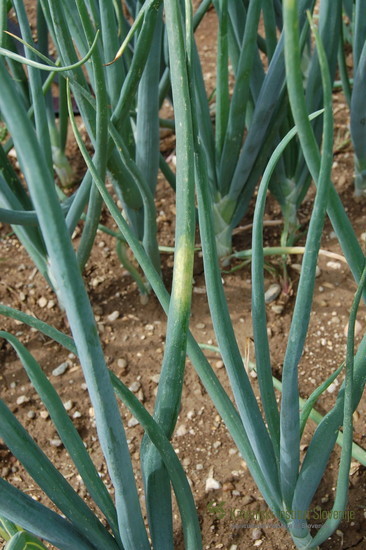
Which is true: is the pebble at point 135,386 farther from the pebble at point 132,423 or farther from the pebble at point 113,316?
the pebble at point 113,316

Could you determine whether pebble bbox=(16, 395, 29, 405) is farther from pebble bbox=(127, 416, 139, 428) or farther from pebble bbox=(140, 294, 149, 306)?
pebble bbox=(140, 294, 149, 306)

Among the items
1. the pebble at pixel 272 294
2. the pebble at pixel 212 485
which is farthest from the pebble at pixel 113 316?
the pebble at pixel 212 485

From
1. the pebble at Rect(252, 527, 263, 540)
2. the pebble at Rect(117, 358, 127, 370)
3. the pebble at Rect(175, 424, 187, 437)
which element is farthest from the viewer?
the pebble at Rect(117, 358, 127, 370)

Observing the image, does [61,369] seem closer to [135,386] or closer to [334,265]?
[135,386]

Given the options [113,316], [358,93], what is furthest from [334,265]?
[113,316]

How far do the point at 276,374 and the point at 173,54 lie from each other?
72 cm

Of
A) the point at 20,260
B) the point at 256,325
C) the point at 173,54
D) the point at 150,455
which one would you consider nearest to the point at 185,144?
the point at 173,54

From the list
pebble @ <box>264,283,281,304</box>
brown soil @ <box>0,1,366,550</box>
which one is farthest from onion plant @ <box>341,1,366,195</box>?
pebble @ <box>264,283,281,304</box>

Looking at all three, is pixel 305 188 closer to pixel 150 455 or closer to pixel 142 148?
pixel 142 148

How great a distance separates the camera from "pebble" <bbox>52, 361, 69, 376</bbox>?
1.30 metres

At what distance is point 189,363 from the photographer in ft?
4.20

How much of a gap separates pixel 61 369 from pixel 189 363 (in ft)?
0.86

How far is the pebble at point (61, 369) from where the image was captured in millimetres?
1299

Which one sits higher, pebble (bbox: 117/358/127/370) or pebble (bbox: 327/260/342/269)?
pebble (bbox: 327/260/342/269)
